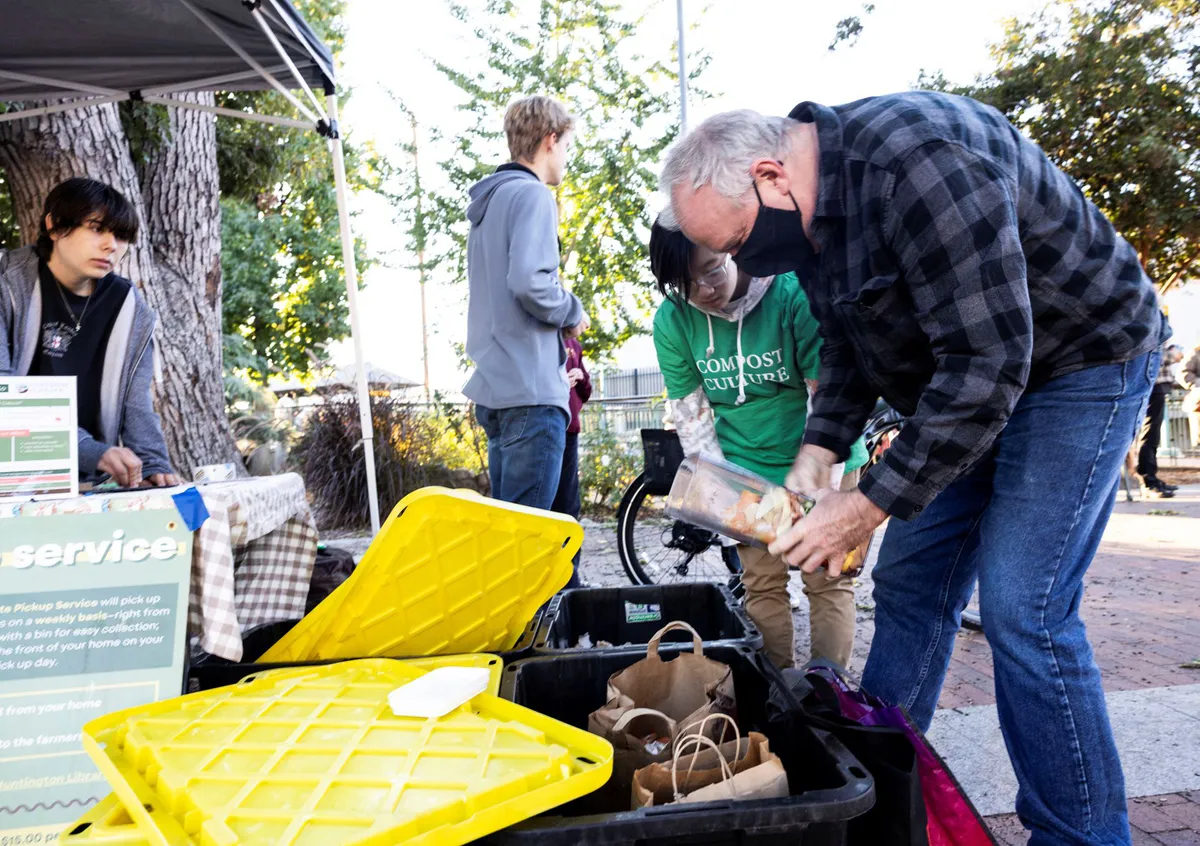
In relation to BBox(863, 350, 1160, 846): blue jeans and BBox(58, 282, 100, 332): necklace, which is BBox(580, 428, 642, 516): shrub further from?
BBox(863, 350, 1160, 846): blue jeans

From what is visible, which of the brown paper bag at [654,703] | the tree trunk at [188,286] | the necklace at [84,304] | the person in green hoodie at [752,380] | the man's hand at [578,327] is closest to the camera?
the brown paper bag at [654,703]

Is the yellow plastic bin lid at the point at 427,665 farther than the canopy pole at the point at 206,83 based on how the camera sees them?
No

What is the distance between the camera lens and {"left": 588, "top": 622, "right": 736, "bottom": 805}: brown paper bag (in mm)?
1479

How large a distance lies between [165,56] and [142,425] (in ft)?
7.77

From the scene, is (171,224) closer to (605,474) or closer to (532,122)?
(532,122)

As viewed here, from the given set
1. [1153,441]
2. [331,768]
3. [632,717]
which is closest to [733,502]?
[632,717]

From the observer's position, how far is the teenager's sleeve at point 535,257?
2984 mm

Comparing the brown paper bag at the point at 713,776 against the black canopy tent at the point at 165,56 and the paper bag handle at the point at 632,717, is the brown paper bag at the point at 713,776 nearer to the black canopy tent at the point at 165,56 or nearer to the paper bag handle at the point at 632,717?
the paper bag handle at the point at 632,717

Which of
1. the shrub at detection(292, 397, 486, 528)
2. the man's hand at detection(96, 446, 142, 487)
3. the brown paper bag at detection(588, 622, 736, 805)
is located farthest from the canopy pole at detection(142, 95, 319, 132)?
the shrub at detection(292, 397, 486, 528)

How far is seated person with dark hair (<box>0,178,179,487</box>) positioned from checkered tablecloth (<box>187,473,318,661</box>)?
1.56 feet

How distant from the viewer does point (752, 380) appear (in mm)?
2471

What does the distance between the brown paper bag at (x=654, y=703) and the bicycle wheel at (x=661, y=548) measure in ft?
6.88

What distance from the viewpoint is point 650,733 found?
5.30 ft

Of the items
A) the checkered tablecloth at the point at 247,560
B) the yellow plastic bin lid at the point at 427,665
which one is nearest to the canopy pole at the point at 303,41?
the checkered tablecloth at the point at 247,560
